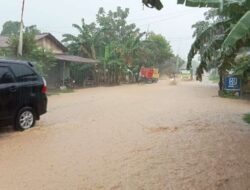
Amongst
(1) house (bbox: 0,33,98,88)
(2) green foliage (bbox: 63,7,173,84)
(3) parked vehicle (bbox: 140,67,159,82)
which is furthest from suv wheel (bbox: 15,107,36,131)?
(3) parked vehicle (bbox: 140,67,159,82)

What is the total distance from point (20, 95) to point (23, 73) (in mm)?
633

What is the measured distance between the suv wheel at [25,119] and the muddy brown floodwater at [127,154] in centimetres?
24

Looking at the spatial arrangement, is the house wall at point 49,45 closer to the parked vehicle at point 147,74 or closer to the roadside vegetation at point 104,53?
the roadside vegetation at point 104,53

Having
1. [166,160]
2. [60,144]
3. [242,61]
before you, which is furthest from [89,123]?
[242,61]

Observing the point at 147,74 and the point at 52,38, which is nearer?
the point at 52,38

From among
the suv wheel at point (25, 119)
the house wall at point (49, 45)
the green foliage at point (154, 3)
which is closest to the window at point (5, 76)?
the suv wheel at point (25, 119)

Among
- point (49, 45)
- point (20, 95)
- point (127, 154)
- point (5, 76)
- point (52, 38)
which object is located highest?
point (52, 38)

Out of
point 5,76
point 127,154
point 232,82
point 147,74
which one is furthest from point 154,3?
point 147,74

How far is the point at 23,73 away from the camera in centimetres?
1094

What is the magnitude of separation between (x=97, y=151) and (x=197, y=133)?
3.28 meters

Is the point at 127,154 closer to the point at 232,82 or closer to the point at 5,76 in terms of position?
the point at 5,76

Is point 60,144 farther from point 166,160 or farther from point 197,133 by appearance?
point 197,133

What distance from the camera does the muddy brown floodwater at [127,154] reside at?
6410 mm

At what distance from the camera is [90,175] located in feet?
22.2
